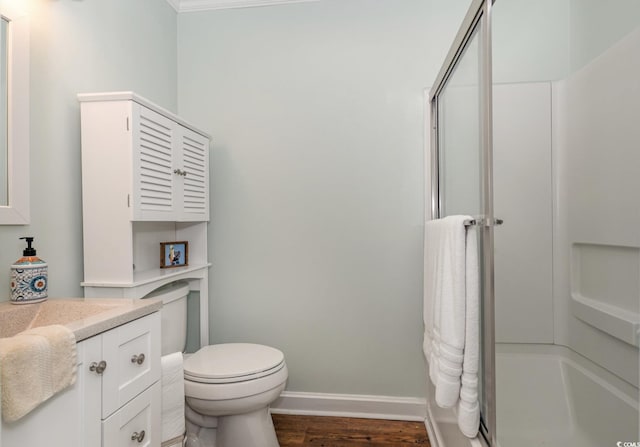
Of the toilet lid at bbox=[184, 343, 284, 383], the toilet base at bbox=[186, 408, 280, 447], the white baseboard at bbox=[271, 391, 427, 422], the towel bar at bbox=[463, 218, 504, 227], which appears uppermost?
the towel bar at bbox=[463, 218, 504, 227]

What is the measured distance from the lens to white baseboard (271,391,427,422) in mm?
2020

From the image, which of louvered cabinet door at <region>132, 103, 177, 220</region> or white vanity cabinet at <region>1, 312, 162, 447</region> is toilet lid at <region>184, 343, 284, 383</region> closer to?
white vanity cabinet at <region>1, 312, 162, 447</region>

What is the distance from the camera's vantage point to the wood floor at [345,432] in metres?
1.82

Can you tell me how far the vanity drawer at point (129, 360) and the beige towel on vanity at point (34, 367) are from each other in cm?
14

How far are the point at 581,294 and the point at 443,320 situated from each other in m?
0.40

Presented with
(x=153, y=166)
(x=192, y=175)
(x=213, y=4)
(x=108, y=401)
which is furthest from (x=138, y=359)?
(x=213, y=4)

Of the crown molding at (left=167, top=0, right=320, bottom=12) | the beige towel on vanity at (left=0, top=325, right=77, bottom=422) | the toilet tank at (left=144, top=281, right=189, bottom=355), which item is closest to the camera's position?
the beige towel on vanity at (left=0, top=325, right=77, bottom=422)

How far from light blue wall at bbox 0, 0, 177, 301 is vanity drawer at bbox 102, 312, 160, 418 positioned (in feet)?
1.57

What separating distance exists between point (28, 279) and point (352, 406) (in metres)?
1.65

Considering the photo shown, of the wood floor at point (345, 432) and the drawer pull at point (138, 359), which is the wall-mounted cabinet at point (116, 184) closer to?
the drawer pull at point (138, 359)

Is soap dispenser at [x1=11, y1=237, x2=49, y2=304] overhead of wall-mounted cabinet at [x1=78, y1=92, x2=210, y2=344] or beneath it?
beneath

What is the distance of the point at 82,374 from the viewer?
0.87 meters

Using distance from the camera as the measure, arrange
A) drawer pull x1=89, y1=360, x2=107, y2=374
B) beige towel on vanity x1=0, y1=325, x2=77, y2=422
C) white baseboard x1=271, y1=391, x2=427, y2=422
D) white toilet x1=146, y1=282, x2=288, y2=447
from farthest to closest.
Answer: white baseboard x1=271, y1=391, x2=427, y2=422, white toilet x1=146, y1=282, x2=288, y2=447, drawer pull x1=89, y1=360, x2=107, y2=374, beige towel on vanity x1=0, y1=325, x2=77, y2=422

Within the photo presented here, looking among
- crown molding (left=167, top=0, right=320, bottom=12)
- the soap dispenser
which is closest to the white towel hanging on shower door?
the soap dispenser
